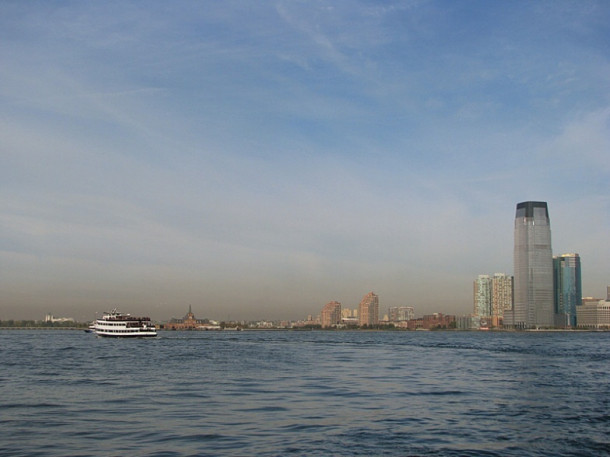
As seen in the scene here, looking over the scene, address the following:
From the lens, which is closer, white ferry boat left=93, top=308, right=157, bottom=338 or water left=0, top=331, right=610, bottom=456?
water left=0, top=331, right=610, bottom=456

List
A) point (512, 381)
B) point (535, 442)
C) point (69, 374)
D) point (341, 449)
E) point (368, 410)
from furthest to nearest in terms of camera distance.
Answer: point (69, 374) → point (512, 381) → point (368, 410) → point (535, 442) → point (341, 449)

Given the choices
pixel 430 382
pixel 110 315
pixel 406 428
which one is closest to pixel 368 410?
pixel 406 428

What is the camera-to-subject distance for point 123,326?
506 ft

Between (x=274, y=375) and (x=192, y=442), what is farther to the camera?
(x=274, y=375)

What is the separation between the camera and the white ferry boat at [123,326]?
15188cm

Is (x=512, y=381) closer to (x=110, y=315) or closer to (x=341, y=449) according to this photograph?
(x=341, y=449)

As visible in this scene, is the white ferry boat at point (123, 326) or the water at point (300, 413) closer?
the water at point (300, 413)

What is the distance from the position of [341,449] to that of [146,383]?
27.0m

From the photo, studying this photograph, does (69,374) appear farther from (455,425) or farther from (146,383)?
(455,425)

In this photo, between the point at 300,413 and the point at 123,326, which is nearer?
the point at 300,413

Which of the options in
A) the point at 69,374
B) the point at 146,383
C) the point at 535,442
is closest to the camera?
the point at 535,442

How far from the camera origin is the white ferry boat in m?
152

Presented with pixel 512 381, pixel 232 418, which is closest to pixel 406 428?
pixel 232 418

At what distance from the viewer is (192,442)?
25.4 metres
